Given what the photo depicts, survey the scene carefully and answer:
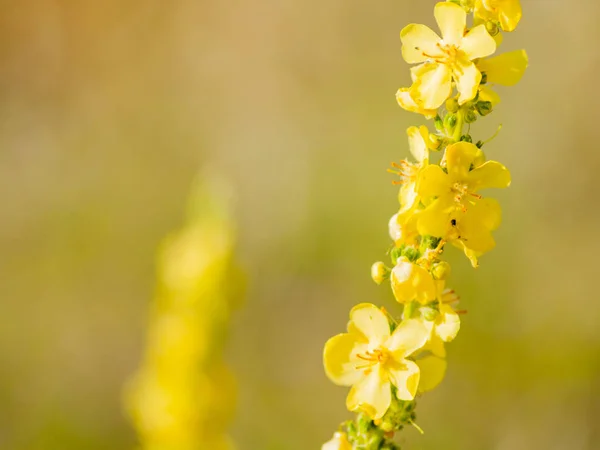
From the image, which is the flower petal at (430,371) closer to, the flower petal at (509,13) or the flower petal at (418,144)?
the flower petal at (418,144)

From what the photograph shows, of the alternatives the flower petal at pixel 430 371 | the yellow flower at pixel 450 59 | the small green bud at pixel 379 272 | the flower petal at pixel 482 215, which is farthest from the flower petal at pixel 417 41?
the flower petal at pixel 430 371

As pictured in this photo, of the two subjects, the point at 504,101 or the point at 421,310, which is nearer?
the point at 421,310

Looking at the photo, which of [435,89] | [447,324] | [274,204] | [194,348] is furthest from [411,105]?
[274,204]

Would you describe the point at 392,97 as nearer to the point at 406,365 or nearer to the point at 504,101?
the point at 504,101

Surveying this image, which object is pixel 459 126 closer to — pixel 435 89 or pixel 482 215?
pixel 435 89

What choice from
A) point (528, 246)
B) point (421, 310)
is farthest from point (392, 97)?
point (421, 310)

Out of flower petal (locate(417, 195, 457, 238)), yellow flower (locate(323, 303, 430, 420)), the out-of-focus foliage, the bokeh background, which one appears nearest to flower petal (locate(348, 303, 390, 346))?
yellow flower (locate(323, 303, 430, 420))

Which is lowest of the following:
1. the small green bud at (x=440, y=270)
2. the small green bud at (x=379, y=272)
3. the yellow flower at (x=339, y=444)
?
the yellow flower at (x=339, y=444)
